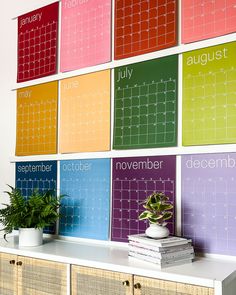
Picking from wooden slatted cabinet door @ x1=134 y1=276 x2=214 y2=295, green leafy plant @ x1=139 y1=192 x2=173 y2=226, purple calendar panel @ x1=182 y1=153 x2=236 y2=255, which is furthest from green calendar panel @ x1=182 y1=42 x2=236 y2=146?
wooden slatted cabinet door @ x1=134 y1=276 x2=214 y2=295

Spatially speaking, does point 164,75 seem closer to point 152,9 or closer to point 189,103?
point 189,103

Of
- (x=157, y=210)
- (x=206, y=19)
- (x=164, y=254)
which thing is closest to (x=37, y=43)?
(x=206, y=19)

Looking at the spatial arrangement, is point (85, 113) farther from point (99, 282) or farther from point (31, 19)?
point (99, 282)

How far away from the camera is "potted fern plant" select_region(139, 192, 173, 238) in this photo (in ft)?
6.06

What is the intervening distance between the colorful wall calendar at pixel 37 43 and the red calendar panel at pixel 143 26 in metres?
0.52

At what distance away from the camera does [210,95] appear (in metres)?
1.96

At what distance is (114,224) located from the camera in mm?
2244

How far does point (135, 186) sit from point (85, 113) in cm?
56

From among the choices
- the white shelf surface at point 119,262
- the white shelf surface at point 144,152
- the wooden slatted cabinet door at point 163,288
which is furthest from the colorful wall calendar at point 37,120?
the wooden slatted cabinet door at point 163,288

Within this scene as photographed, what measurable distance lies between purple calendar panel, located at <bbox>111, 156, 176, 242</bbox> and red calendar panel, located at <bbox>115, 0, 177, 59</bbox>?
60cm

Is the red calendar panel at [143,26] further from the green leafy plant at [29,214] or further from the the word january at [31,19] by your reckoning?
the green leafy plant at [29,214]

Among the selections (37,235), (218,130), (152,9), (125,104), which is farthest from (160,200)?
(152,9)

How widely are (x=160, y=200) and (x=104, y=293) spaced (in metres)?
0.50

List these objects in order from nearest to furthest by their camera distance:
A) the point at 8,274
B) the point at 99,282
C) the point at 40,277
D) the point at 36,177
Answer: the point at 99,282 → the point at 40,277 → the point at 8,274 → the point at 36,177
